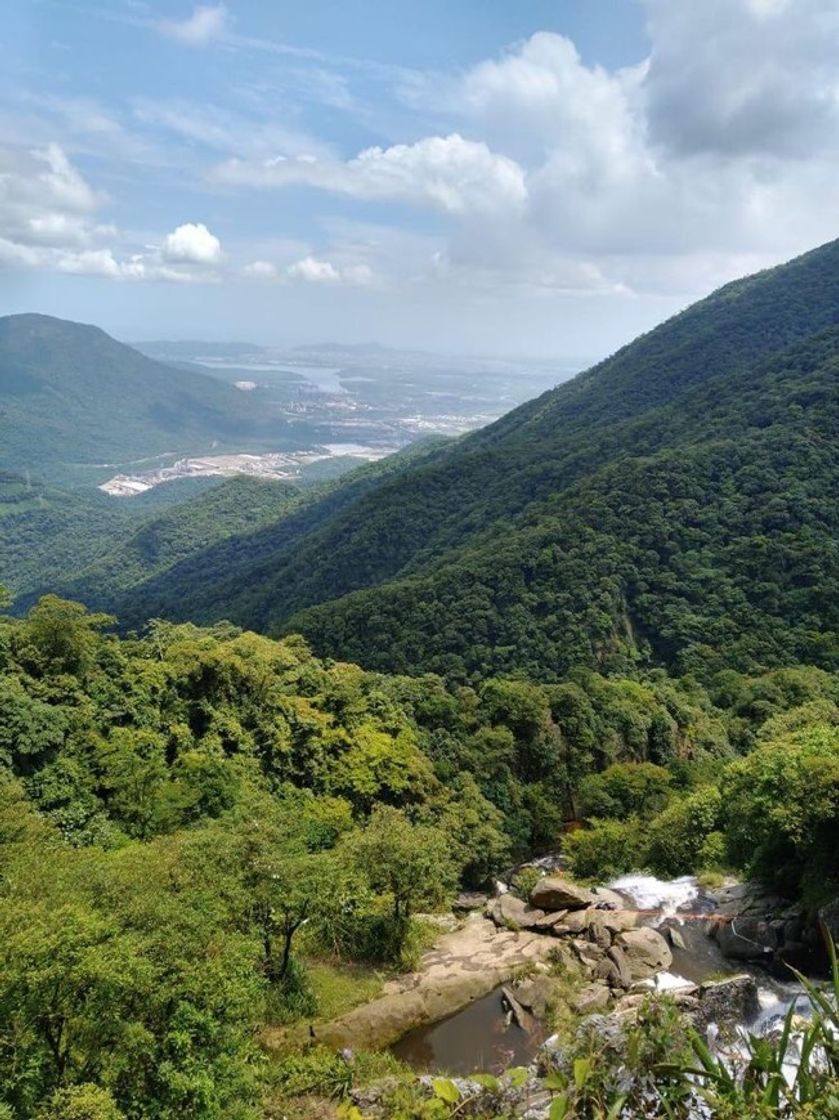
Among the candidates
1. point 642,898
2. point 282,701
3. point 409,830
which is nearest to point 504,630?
point 282,701

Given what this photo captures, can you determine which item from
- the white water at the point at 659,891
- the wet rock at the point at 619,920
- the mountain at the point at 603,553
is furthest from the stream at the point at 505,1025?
the mountain at the point at 603,553

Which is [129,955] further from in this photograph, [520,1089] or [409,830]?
[409,830]

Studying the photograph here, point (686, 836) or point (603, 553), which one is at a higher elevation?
point (603, 553)

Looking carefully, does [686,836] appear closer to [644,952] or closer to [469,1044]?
[644,952]

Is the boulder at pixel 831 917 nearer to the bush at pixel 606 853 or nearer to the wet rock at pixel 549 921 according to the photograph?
the wet rock at pixel 549 921

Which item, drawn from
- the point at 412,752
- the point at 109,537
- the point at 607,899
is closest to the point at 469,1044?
the point at 607,899
